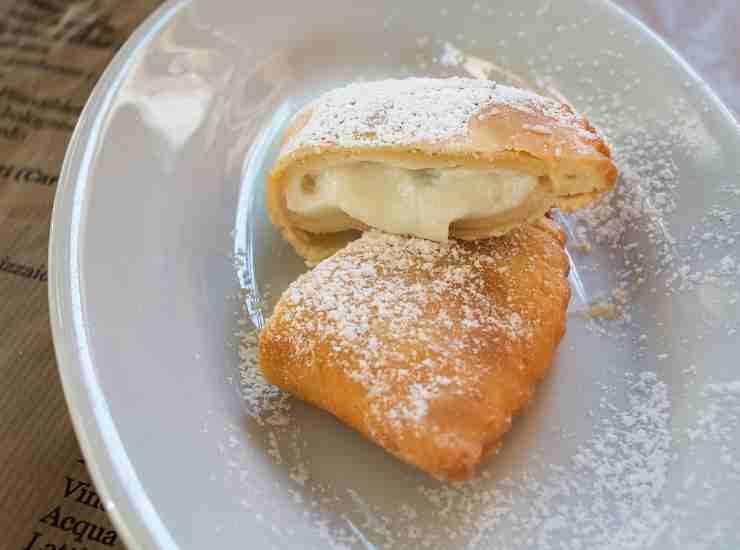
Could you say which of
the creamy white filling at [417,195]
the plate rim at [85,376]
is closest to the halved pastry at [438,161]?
the creamy white filling at [417,195]

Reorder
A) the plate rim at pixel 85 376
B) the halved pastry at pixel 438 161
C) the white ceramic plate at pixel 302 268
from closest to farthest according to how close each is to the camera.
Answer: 1. the plate rim at pixel 85 376
2. the white ceramic plate at pixel 302 268
3. the halved pastry at pixel 438 161

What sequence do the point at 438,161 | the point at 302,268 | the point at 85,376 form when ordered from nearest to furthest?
the point at 85,376
the point at 438,161
the point at 302,268

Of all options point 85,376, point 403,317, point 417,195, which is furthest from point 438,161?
point 85,376

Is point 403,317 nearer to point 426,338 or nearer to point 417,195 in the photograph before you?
point 426,338

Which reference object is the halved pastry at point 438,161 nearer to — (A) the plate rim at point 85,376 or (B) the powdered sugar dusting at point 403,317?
(B) the powdered sugar dusting at point 403,317

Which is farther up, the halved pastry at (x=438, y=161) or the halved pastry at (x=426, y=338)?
the halved pastry at (x=438, y=161)

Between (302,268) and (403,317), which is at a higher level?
(403,317)

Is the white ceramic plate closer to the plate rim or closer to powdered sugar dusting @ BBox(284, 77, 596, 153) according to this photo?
the plate rim
